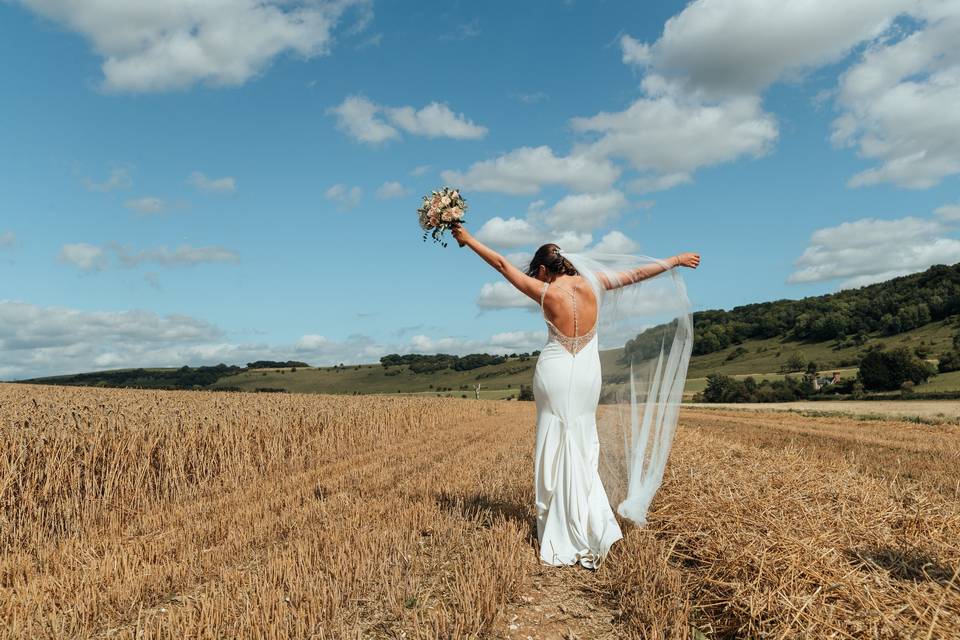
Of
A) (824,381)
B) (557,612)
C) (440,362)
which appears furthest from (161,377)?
(557,612)

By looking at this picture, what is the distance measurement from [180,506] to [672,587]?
763 cm

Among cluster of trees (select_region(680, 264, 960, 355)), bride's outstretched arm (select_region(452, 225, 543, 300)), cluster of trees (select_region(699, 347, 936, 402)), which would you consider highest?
cluster of trees (select_region(680, 264, 960, 355))

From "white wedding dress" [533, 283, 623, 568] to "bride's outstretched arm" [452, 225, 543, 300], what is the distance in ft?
0.40

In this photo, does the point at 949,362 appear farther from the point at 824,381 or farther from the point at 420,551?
A: the point at 420,551

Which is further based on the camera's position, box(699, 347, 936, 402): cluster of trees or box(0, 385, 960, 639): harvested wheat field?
box(699, 347, 936, 402): cluster of trees

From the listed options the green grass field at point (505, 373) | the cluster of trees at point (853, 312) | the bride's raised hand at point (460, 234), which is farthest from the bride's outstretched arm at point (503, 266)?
the cluster of trees at point (853, 312)

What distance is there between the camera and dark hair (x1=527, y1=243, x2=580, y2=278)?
21.3 feet

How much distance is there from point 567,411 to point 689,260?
7.64 ft

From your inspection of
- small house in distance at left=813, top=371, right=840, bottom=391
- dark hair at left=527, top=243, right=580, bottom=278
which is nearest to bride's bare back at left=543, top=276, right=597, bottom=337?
dark hair at left=527, top=243, right=580, bottom=278

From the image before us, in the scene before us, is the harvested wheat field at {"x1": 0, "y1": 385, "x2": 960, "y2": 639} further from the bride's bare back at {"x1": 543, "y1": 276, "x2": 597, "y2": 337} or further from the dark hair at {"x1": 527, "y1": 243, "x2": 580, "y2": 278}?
the dark hair at {"x1": 527, "y1": 243, "x2": 580, "y2": 278}

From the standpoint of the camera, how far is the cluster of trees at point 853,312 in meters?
75.3

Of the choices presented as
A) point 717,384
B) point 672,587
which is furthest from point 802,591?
point 717,384

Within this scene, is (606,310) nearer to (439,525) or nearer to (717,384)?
(439,525)

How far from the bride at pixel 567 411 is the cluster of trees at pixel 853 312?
65579 millimetres
